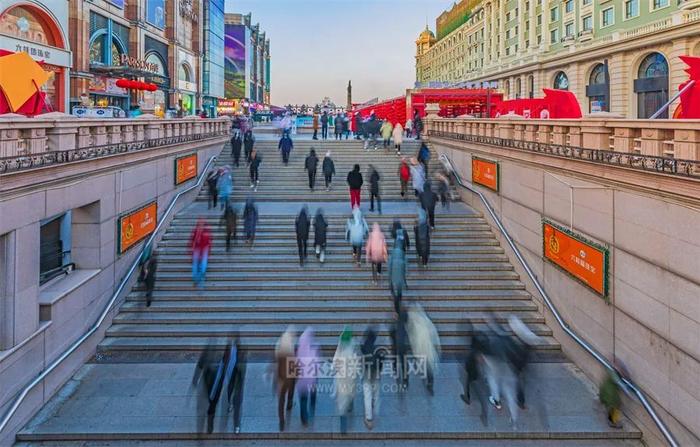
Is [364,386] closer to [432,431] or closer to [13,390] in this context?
[432,431]

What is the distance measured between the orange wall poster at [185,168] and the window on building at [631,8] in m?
33.9

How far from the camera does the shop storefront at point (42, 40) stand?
25359mm

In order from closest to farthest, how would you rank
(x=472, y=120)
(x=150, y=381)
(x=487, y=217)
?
(x=150, y=381) < (x=487, y=217) < (x=472, y=120)

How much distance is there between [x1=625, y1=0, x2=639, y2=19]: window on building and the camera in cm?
3678

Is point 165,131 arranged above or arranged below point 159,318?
above

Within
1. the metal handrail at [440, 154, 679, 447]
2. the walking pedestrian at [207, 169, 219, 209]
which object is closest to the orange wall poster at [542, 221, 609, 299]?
the metal handrail at [440, 154, 679, 447]

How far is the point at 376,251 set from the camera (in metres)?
12.3

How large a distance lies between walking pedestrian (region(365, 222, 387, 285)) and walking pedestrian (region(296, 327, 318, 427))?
14.1 feet

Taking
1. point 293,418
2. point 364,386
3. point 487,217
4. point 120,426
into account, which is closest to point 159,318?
point 120,426

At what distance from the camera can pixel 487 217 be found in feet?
52.2

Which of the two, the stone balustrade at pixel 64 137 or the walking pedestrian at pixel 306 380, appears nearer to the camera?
the walking pedestrian at pixel 306 380

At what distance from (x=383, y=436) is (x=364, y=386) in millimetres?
776

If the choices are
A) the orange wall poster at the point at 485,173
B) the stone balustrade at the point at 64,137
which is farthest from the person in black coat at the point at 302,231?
the orange wall poster at the point at 485,173

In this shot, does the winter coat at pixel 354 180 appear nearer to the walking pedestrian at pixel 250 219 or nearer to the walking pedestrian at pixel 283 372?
the walking pedestrian at pixel 250 219
